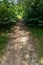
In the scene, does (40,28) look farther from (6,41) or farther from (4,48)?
(4,48)

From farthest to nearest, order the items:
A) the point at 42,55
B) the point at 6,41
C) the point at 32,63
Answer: the point at 6,41 → the point at 42,55 → the point at 32,63

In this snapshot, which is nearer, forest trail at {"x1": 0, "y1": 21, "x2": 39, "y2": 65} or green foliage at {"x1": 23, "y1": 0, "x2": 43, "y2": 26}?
forest trail at {"x1": 0, "y1": 21, "x2": 39, "y2": 65}

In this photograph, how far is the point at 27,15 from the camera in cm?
1417

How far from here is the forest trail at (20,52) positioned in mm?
6969

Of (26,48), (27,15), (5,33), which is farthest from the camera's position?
(27,15)

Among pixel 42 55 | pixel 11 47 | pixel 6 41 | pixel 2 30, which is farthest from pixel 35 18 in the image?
pixel 42 55

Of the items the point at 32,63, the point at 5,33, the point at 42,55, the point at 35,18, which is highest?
the point at 35,18

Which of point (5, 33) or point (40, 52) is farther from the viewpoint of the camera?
point (5, 33)

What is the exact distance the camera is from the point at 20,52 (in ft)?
26.5

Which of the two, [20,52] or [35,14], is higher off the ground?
[35,14]

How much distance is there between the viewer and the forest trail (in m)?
6.97

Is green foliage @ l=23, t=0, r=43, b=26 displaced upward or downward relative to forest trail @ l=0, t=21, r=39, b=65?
upward

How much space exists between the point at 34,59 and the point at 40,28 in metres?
5.87

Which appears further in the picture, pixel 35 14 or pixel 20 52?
pixel 35 14
